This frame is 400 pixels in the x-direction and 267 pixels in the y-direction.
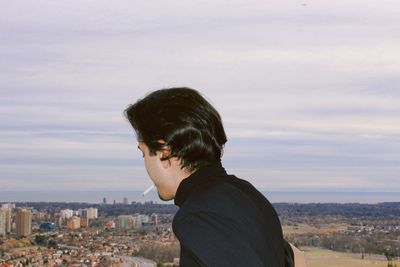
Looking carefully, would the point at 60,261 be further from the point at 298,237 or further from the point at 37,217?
the point at 298,237

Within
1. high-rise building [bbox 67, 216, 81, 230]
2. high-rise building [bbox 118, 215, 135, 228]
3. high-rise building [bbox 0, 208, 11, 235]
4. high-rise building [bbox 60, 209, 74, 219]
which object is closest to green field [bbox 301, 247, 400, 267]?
high-rise building [bbox 118, 215, 135, 228]

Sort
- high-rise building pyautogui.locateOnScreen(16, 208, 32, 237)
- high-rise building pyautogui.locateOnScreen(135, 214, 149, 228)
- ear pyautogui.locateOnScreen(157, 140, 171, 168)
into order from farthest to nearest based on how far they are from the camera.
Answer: high-rise building pyautogui.locateOnScreen(16, 208, 32, 237) → high-rise building pyautogui.locateOnScreen(135, 214, 149, 228) → ear pyautogui.locateOnScreen(157, 140, 171, 168)

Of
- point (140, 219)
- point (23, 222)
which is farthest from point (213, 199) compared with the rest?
point (23, 222)

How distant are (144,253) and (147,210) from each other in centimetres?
51

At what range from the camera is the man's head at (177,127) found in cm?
82

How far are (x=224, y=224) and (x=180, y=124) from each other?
5.8 inches

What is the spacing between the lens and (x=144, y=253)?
3.03 metres

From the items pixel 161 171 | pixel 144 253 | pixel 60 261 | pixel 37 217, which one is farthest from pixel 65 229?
pixel 161 171

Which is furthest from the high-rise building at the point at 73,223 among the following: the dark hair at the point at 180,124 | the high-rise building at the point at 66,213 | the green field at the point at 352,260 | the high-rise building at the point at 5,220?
the dark hair at the point at 180,124

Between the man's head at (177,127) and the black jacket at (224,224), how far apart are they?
27 mm

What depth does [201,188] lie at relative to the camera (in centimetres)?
77

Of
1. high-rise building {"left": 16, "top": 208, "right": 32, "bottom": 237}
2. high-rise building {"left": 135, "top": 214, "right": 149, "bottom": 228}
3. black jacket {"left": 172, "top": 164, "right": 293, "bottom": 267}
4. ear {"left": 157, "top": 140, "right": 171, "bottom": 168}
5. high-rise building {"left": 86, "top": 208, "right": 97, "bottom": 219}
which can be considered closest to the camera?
black jacket {"left": 172, "top": 164, "right": 293, "bottom": 267}

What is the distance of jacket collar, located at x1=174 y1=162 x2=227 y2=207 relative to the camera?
31.2 inches

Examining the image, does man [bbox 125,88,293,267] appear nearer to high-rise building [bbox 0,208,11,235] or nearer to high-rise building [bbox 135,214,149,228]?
high-rise building [bbox 135,214,149,228]
